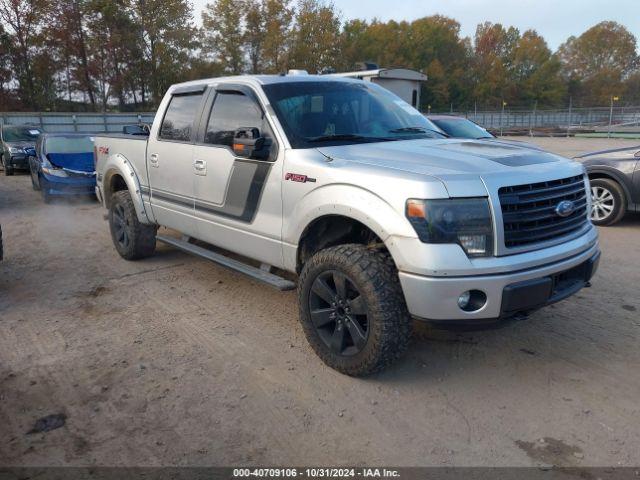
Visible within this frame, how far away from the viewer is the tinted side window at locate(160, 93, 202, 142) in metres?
4.99

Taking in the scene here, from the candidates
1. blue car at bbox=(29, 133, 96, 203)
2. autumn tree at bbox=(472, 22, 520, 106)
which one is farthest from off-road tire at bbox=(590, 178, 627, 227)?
autumn tree at bbox=(472, 22, 520, 106)

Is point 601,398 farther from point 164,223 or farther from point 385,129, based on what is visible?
point 164,223

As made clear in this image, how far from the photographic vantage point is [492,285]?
301 centimetres

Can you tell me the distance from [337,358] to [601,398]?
167 cm

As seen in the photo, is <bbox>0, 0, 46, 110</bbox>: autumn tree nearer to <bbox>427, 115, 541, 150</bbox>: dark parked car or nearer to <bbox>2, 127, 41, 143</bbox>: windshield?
<bbox>2, 127, 41, 143</bbox>: windshield

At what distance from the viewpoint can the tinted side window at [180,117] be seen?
4988 mm

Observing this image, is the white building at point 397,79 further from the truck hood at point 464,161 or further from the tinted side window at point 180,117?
the truck hood at point 464,161

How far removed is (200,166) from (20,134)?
52.2ft

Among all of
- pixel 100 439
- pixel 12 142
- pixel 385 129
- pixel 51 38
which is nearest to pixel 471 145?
pixel 385 129

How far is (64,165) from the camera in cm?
1110

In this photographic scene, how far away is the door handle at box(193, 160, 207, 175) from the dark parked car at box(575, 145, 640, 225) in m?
5.76

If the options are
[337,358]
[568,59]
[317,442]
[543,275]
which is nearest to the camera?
[317,442]

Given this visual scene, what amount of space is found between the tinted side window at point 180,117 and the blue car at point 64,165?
6186 mm

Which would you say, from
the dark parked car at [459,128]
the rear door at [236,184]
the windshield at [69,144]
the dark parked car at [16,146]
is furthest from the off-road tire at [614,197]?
the dark parked car at [16,146]
